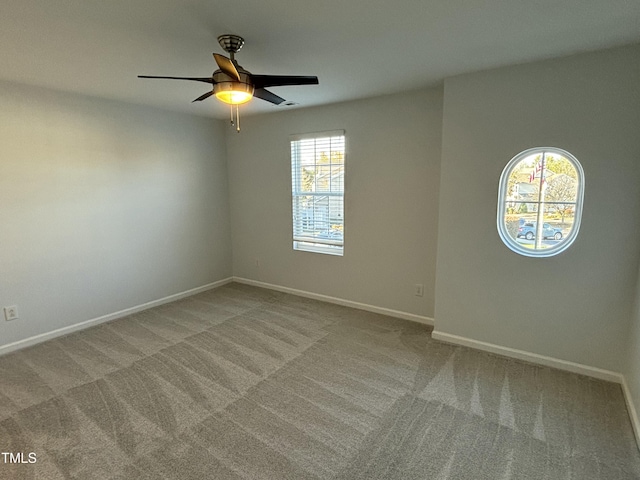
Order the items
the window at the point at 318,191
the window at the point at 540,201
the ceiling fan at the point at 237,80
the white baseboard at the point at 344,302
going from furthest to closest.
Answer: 1. the window at the point at 318,191
2. the white baseboard at the point at 344,302
3. the window at the point at 540,201
4. the ceiling fan at the point at 237,80

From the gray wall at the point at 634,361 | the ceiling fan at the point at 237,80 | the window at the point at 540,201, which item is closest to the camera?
the ceiling fan at the point at 237,80

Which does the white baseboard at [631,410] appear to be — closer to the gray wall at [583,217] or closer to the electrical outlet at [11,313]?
the gray wall at [583,217]

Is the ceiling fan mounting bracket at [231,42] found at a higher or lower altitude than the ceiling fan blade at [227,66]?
higher

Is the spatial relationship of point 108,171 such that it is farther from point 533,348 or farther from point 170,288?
point 533,348

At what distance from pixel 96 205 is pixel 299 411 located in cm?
301

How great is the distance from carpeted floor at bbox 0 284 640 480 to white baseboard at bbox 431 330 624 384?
8cm

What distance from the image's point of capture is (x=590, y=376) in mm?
2604

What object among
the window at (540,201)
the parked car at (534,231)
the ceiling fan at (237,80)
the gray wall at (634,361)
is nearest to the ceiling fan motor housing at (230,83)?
the ceiling fan at (237,80)

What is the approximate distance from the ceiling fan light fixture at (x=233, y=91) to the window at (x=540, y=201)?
6.95 ft

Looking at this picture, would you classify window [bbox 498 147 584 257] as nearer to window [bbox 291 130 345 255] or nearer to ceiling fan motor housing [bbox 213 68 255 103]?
window [bbox 291 130 345 255]

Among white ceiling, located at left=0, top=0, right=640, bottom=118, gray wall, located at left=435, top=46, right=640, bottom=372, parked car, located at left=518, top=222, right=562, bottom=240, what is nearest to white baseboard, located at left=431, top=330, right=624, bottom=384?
gray wall, located at left=435, top=46, right=640, bottom=372

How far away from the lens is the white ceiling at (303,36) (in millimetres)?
1756

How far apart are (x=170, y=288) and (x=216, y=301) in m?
0.63

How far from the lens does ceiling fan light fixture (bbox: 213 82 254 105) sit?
200 cm
